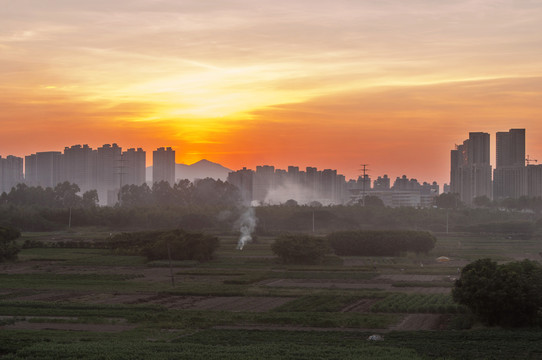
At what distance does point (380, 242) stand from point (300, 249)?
10.0 metres

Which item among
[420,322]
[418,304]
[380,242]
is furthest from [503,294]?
[380,242]

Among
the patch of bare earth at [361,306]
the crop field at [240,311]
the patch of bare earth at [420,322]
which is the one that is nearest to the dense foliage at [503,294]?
the crop field at [240,311]

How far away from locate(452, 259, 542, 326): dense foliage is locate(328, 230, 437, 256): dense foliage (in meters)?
32.2

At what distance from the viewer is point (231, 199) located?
131 m

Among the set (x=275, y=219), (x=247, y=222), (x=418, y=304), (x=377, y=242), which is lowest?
(x=418, y=304)

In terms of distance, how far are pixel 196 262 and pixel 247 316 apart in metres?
26.7

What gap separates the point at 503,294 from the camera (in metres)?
29.5

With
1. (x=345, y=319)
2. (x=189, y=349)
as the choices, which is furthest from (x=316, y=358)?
(x=345, y=319)

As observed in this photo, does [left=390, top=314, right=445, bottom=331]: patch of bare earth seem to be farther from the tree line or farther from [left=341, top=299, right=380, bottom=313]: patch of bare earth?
the tree line

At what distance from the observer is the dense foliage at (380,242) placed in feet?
209

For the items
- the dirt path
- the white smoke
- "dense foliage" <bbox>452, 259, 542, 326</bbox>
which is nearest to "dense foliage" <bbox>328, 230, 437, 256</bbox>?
the white smoke

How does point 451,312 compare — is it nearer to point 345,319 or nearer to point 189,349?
point 345,319

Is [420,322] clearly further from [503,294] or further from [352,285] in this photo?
[352,285]

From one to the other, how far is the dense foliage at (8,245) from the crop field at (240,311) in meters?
0.90
